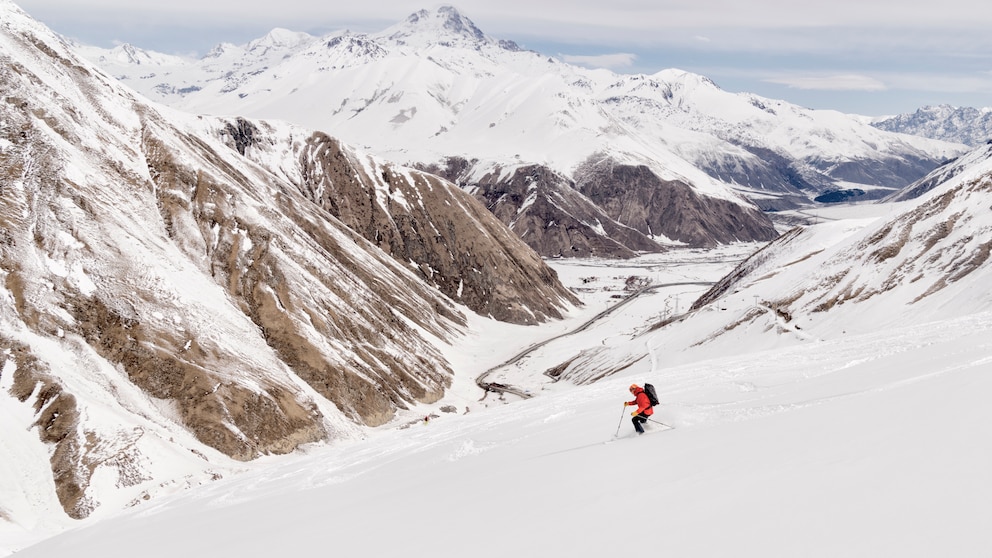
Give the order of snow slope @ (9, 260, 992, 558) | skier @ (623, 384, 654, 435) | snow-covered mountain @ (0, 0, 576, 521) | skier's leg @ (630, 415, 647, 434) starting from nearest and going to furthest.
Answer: snow slope @ (9, 260, 992, 558), skier's leg @ (630, 415, 647, 434), skier @ (623, 384, 654, 435), snow-covered mountain @ (0, 0, 576, 521)

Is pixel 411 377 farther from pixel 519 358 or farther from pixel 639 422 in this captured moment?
pixel 639 422

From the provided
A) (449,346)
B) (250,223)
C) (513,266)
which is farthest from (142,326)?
(513,266)

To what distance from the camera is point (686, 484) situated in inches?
389

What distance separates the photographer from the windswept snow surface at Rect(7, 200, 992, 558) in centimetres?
730

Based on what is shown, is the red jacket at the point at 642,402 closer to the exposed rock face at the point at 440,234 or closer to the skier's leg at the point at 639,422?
the skier's leg at the point at 639,422

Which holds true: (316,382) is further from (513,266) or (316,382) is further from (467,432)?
(513,266)

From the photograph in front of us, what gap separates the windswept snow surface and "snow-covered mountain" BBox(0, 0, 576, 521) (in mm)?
25275

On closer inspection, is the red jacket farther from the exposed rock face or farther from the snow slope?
the exposed rock face

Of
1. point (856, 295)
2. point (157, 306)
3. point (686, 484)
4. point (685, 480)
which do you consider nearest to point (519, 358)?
point (856, 295)

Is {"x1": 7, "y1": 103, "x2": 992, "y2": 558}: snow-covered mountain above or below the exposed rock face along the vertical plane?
above

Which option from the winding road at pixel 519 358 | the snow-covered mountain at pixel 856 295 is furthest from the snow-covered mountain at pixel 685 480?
the winding road at pixel 519 358

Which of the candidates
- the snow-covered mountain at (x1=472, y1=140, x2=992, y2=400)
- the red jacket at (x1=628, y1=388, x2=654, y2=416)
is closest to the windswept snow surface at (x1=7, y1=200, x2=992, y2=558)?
the red jacket at (x1=628, y1=388, x2=654, y2=416)

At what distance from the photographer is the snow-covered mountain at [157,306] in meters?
44.8

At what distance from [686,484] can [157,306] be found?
2285 inches
